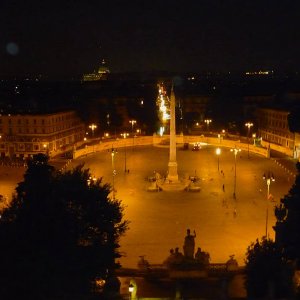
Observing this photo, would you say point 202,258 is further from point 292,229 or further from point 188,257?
point 292,229

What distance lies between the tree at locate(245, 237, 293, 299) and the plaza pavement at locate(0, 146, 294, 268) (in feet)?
22.1

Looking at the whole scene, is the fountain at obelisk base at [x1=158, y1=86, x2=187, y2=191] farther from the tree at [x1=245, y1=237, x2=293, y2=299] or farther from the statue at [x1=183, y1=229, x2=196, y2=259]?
the tree at [x1=245, y1=237, x2=293, y2=299]

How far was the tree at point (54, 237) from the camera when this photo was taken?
15.4m

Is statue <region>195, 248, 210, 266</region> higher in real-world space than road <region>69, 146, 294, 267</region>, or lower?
lower

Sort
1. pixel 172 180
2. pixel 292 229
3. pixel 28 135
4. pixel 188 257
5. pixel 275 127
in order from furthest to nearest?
pixel 275 127
pixel 28 135
pixel 172 180
pixel 188 257
pixel 292 229

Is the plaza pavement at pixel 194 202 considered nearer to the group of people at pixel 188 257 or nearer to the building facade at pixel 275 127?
the group of people at pixel 188 257

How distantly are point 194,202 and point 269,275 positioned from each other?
1942cm

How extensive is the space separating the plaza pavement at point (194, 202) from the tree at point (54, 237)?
13.8 feet

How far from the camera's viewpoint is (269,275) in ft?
56.0

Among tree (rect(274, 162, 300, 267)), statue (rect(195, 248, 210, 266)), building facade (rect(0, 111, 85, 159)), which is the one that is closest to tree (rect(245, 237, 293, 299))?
tree (rect(274, 162, 300, 267))

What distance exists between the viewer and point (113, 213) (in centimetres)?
2145

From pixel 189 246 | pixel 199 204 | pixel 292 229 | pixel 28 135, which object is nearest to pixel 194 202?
pixel 199 204

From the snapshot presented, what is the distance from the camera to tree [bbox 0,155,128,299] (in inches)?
605

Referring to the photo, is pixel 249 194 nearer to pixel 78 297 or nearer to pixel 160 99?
pixel 78 297
